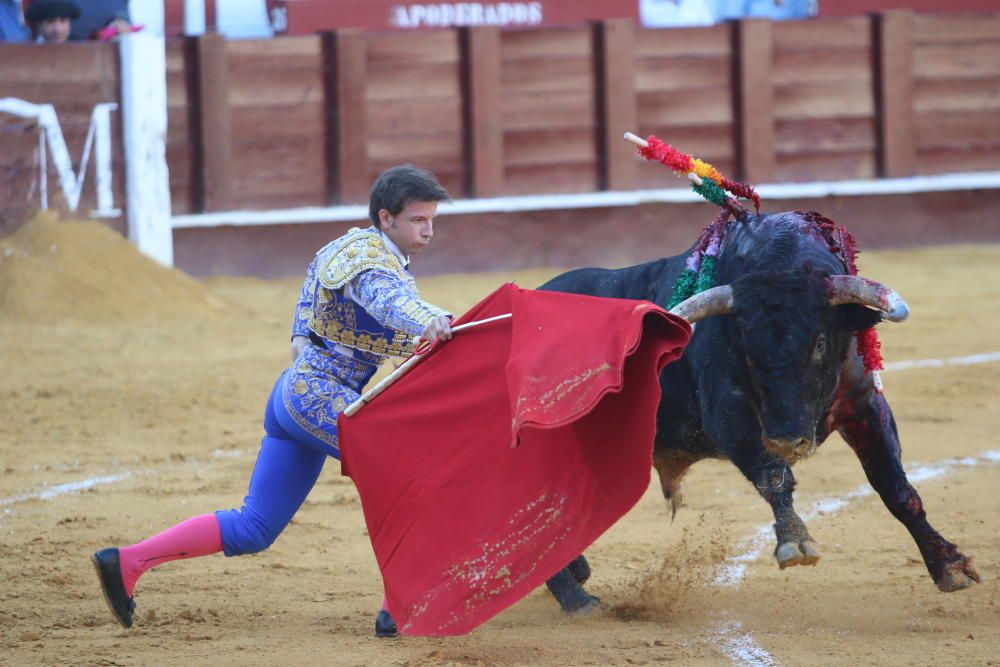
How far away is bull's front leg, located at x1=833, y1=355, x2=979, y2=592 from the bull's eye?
215 mm

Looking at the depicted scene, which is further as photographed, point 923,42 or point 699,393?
point 923,42

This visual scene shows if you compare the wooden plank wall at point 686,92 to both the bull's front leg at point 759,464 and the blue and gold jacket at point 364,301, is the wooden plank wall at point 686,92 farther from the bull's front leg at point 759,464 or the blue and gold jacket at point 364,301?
the blue and gold jacket at point 364,301

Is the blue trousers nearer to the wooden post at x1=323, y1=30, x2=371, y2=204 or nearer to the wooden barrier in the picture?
the wooden barrier

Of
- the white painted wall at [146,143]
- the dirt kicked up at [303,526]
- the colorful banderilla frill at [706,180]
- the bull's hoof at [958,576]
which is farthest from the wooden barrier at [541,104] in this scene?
the bull's hoof at [958,576]

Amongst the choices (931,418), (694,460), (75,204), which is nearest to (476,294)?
(75,204)

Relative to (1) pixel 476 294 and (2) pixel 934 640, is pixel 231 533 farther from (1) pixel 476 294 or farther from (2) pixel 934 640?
(1) pixel 476 294

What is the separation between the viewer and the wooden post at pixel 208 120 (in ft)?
30.0

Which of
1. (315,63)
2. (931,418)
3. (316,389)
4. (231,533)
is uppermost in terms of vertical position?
(315,63)

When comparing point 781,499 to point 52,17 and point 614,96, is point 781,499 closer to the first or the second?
point 52,17

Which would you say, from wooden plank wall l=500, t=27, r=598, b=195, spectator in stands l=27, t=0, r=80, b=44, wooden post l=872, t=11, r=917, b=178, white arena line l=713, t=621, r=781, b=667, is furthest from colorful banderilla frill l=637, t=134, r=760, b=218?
wooden post l=872, t=11, r=917, b=178

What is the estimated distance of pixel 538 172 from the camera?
10062 millimetres

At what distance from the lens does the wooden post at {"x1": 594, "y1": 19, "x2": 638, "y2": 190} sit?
10000mm

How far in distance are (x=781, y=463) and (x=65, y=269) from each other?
551cm

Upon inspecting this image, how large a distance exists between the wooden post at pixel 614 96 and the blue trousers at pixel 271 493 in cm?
679
